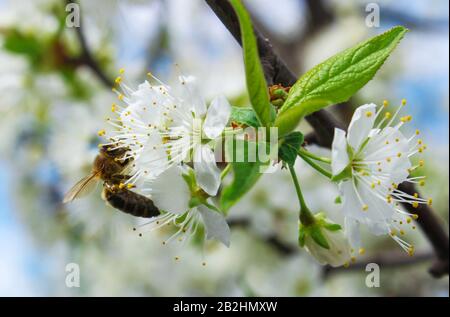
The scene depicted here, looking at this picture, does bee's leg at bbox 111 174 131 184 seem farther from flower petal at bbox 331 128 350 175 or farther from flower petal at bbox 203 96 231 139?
flower petal at bbox 331 128 350 175

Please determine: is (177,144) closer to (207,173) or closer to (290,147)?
(207,173)

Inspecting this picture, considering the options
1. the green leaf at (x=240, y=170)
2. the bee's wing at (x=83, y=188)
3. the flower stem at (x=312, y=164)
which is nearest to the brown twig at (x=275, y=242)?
the bee's wing at (x=83, y=188)

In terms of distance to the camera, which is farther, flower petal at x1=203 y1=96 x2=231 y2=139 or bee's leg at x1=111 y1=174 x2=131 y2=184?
bee's leg at x1=111 y1=174 x2=131 y2=184

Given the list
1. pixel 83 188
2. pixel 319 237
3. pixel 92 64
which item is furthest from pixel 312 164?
pixel 92 64

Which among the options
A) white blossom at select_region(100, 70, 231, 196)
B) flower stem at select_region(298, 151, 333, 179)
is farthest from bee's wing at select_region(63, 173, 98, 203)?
flower stem at select_region(298, 151, 333, 179)

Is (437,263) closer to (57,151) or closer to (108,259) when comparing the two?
(57,151)

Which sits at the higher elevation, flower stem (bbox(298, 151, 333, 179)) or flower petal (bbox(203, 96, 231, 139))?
flower petal (bbox(203, 96, 231, 139))

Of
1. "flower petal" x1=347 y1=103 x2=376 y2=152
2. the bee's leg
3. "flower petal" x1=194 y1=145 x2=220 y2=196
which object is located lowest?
the bee's leg

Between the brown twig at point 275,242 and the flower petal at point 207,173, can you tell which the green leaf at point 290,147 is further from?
the brown twig at point 275,242
